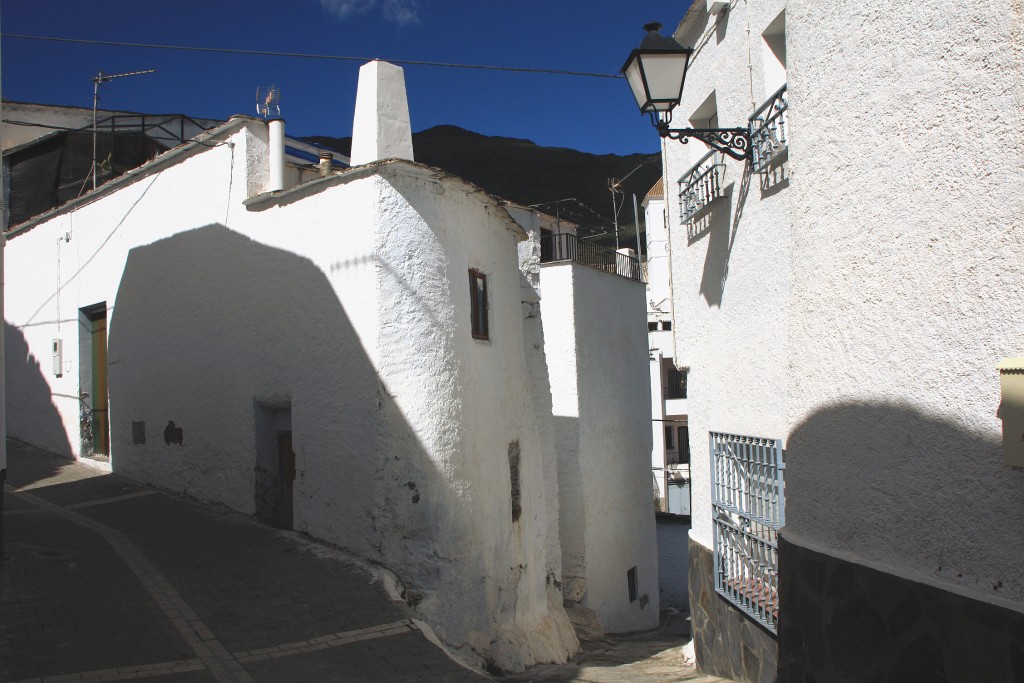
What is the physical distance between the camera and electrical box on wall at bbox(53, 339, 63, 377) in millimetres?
13930

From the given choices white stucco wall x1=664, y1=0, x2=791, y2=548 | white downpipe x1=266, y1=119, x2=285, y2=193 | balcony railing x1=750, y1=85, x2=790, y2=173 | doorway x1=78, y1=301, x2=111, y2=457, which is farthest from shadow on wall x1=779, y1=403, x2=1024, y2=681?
doorway x1=78, y1=301, x2=111, y2=457

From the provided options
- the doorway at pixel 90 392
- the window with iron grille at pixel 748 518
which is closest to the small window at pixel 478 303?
the window with iron grille at pixel 748 518

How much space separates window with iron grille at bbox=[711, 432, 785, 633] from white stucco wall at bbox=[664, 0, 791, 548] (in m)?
0.23

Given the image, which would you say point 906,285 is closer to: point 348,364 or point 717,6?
point 717,6

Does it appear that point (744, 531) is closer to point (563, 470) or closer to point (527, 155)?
point (563, 470)

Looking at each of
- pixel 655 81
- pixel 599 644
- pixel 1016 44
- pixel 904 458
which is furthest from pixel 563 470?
pixel 1016 44

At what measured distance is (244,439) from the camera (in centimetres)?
1004

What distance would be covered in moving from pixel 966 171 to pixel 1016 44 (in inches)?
21.6

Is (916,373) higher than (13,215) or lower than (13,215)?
lower

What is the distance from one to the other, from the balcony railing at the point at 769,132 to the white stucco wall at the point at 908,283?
1628 mm

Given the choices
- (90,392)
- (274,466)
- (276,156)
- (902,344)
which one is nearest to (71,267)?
(90,392)

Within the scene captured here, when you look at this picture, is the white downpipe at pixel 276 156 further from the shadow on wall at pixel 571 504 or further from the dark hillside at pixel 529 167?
the dark hillside at pixel 529 167

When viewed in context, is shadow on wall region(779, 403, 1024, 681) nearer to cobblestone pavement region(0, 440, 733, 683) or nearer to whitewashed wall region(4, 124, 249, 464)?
cobblestone pavement region(0, 440, 733, 683)

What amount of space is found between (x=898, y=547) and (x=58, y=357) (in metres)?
13.6
